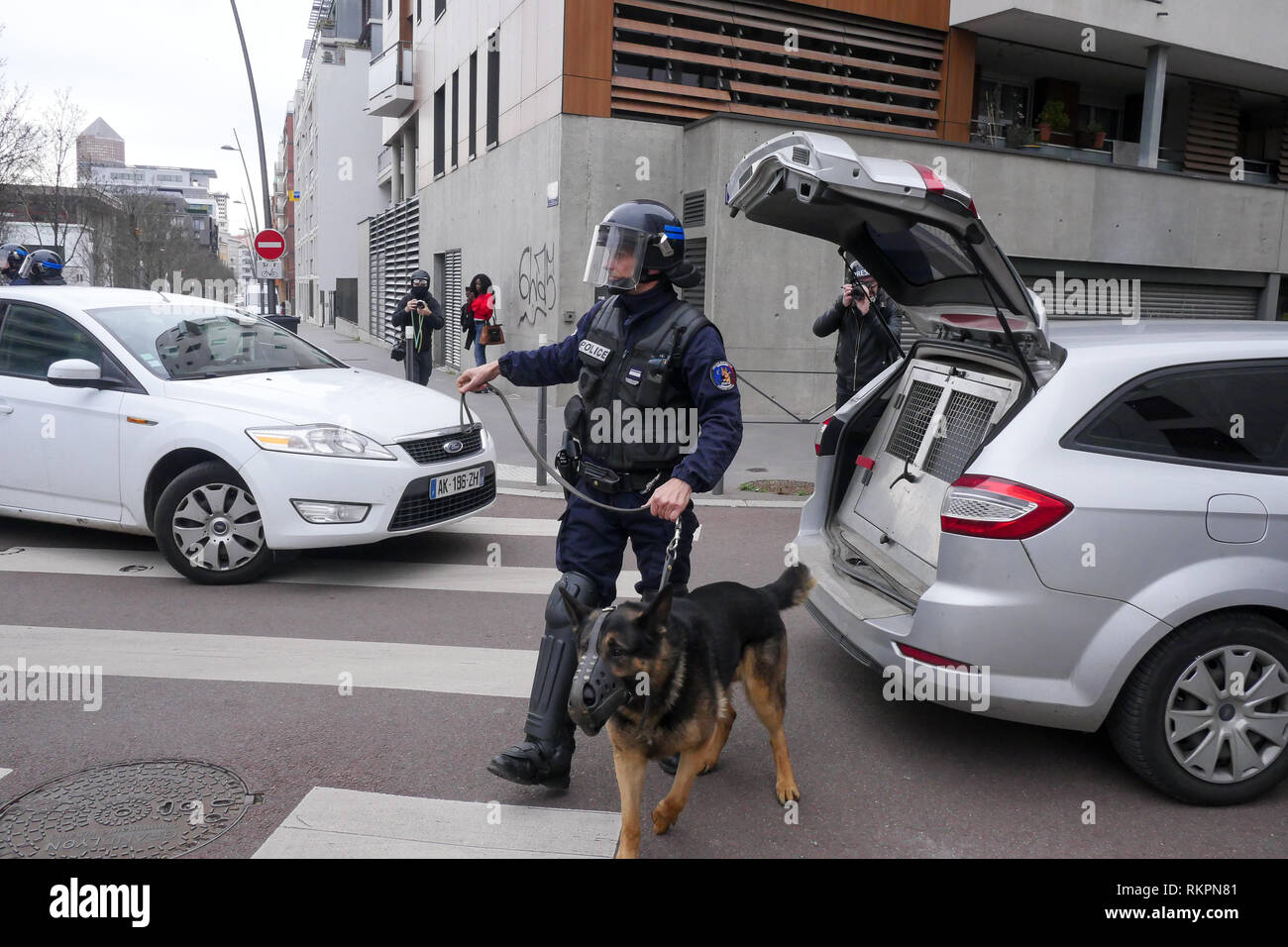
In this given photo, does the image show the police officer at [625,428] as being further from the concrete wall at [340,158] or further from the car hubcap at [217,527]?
the concrete wall at [340,158]

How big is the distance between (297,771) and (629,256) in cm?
219

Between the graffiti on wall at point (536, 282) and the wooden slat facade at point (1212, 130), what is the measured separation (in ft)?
42.6

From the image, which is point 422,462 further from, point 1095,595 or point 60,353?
point 1095,595

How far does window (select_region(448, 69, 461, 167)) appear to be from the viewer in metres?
22.5

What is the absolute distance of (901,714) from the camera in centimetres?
446

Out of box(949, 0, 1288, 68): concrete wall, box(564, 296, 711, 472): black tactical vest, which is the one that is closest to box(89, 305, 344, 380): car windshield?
box(564, 296, 711, 472): black tactical vest

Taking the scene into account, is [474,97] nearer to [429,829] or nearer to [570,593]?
[570,593]

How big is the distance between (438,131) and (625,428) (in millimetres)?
23281

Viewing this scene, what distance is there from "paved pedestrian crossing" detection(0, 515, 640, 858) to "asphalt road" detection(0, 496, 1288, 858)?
0.05ft

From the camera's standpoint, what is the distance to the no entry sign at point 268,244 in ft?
69.7

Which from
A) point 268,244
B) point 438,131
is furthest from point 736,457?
point 438,131

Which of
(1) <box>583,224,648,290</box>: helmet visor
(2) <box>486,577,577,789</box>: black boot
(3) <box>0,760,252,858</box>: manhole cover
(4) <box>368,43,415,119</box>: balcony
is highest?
(4) <box>368,43,415,119</box>: balcony

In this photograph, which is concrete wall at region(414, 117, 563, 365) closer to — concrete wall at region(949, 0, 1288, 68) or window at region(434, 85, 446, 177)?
window at region(434, 85, 446, 177)
